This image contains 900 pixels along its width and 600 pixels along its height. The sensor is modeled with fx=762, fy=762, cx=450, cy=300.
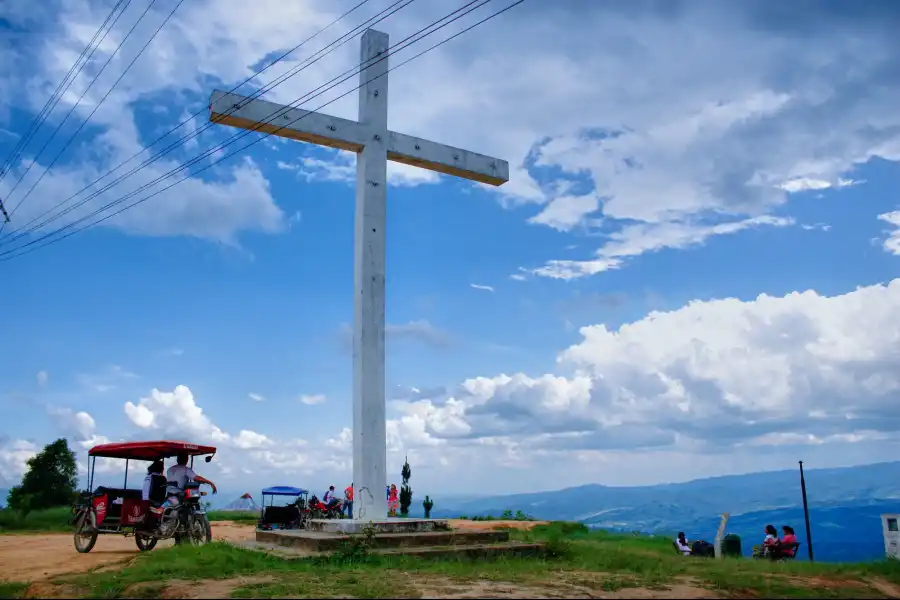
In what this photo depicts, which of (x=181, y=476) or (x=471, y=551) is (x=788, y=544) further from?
(x=181, y=476)

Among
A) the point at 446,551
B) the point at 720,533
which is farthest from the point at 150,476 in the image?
the point at 720,533

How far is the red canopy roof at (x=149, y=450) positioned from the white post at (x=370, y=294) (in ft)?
11.6

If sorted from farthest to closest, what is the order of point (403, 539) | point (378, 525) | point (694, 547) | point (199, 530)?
point (694, 547), point (199, 530), point (378, 525), point (403, 539)

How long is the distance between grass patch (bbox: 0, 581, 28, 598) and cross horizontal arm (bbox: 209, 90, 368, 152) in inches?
260

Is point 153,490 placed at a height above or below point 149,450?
below

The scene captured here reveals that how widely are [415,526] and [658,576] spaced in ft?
13.4

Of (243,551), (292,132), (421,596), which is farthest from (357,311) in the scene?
(421,596)

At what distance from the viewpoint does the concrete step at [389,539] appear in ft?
31.7

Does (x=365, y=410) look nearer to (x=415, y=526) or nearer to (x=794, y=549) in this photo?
(x=415, y=526)

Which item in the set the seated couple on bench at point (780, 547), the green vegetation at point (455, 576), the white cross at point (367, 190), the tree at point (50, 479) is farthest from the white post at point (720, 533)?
the tree at point (50, 479)

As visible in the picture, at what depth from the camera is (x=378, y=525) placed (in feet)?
34.7

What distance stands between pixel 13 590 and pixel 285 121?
7.11 metres

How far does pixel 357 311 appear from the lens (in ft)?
38.1

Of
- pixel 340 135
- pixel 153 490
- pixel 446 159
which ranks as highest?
pixel 446 159
